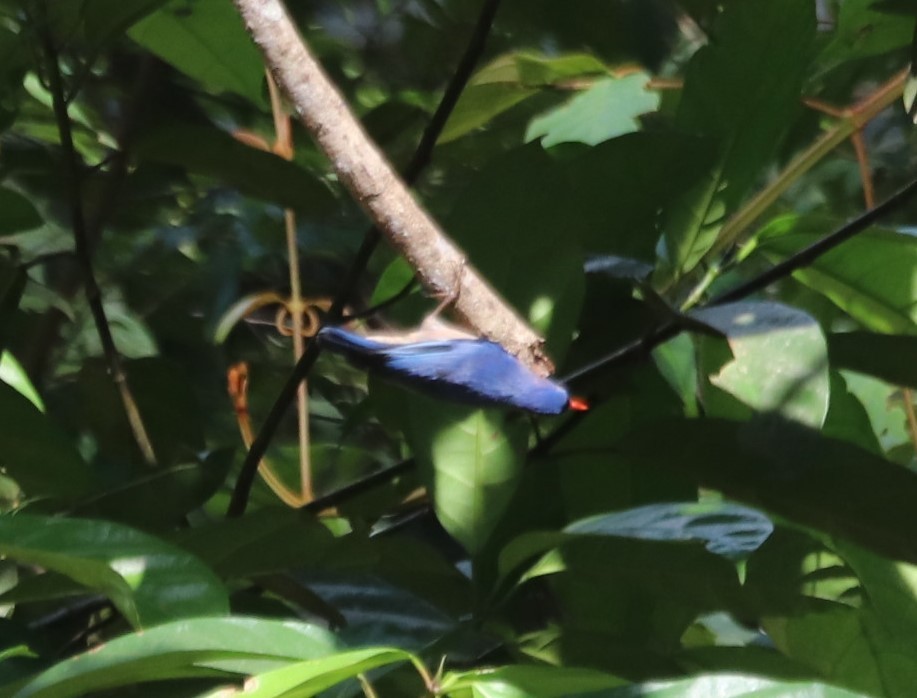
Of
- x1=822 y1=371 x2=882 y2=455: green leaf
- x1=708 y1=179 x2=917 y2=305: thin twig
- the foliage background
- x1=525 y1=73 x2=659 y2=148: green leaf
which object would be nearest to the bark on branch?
the foliage background

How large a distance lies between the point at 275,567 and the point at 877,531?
34cm

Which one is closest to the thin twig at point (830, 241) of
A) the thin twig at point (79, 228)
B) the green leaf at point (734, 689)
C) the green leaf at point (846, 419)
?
the green leaf at point (846, 419)

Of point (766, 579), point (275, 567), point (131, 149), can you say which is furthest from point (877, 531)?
point (131, 149)

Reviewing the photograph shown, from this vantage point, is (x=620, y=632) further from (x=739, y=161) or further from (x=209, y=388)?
(x=209, y=388)

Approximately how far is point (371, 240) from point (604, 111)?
326mm

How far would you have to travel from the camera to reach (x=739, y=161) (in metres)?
0.73

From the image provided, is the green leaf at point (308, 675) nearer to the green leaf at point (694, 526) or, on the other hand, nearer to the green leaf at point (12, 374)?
the green leaf at point (694, 526)

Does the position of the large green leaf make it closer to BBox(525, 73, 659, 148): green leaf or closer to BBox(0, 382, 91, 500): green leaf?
BBox(525, 73, 659, 148): green leaf

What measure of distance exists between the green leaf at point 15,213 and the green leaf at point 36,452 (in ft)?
0.48

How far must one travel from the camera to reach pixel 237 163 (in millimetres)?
810

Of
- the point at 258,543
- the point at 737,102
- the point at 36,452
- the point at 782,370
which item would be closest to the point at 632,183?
the point at 737,102

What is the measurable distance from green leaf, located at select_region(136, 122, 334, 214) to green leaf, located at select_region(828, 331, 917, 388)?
1.24 ft

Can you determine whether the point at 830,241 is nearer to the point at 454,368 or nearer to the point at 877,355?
the point at 877,355

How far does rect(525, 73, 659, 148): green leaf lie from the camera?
945 millimetres
